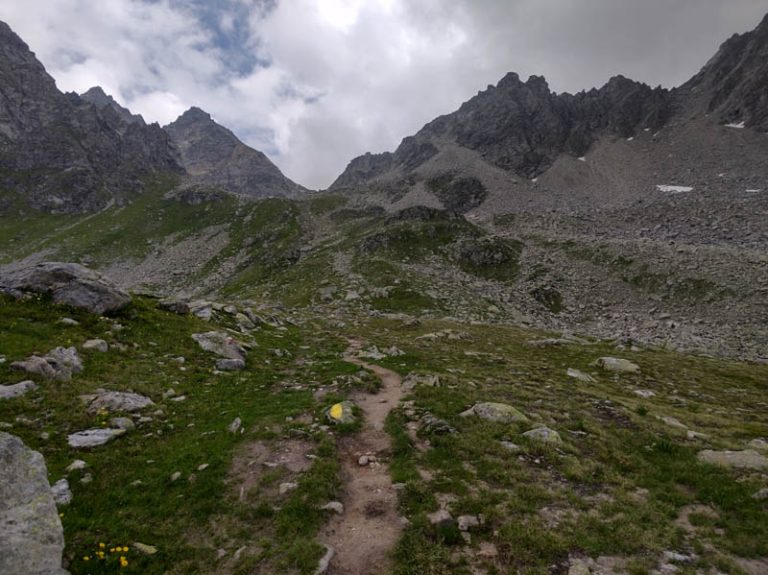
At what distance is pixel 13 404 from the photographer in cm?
1338

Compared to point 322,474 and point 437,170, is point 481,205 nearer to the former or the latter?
point 437,170

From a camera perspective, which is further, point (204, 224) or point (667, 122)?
point (667, 122)

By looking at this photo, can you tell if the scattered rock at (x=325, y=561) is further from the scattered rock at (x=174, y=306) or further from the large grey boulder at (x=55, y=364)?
the scattered rock at (x=174, y=306)

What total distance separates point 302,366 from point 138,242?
416 feet

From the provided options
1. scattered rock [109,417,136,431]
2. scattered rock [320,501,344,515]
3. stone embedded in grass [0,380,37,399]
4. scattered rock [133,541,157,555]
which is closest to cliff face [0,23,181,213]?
stone embedded in grass [0,380,37,399]

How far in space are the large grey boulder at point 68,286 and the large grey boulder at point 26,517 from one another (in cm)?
1649

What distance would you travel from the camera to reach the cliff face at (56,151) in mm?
158750

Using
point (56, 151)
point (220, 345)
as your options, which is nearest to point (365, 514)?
point (220, 345)

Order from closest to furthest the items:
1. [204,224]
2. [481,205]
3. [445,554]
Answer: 1. [445,554]
2. [204,224]
3. [481,205]

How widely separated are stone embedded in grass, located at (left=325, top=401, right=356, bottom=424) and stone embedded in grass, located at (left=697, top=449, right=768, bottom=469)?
43.0ft

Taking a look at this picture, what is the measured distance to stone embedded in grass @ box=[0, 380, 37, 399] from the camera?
13.8 meters

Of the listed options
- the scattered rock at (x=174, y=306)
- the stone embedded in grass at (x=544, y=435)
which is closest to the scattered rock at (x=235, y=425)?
the stone embedded in grass at (x=544, y=435)

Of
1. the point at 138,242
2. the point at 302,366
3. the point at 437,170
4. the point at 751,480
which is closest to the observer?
the point at 751,480

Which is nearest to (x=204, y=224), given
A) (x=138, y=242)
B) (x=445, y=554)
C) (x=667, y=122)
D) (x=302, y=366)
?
(x=138, y=242)
